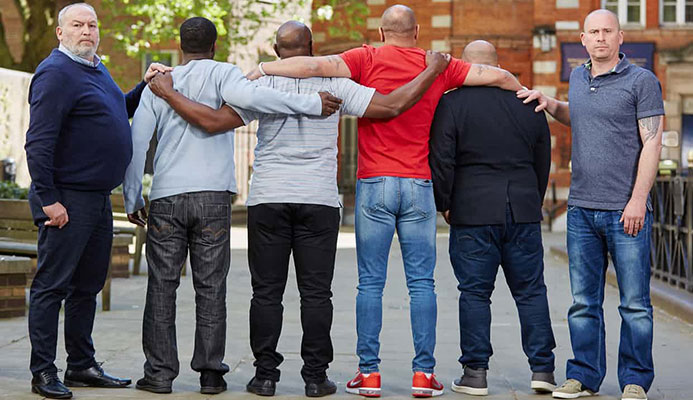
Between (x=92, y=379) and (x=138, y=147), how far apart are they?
1.25m

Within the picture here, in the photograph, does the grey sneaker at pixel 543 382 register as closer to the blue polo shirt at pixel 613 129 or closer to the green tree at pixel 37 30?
the blue polo shirt at pixel 613 129

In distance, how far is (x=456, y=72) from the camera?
20.3ft

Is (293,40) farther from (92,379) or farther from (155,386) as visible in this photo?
(92,379)

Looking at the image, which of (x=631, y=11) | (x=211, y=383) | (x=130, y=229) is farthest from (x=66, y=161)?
(x=631, y=11)

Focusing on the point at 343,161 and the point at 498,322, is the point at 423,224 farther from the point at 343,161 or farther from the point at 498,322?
the point at 343,161

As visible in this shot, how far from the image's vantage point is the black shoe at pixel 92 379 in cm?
624

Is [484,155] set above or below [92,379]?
above

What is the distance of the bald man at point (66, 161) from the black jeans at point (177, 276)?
1.16 feet

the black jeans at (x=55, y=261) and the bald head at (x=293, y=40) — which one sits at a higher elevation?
the bald head at (x=293, y=40)

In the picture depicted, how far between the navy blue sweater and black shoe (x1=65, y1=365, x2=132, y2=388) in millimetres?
976

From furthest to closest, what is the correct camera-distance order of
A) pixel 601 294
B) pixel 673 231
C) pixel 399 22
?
pixel 673 231
pixel 601 294
pixel 399 22

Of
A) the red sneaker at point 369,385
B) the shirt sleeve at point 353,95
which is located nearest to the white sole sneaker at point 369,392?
the red sneaker at point 369,385

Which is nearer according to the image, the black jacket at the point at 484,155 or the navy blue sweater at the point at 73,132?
the navy blue sweater at the point at 73,132

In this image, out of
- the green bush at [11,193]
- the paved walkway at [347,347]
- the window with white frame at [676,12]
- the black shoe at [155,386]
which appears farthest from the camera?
the window with white frame at [676,12]
